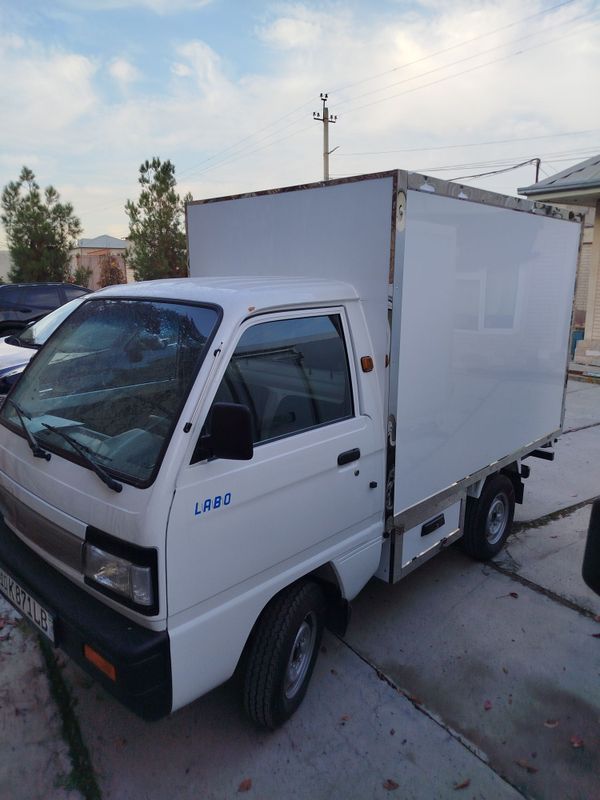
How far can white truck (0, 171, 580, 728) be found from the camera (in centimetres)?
214

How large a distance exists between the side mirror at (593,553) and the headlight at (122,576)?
4.94ft

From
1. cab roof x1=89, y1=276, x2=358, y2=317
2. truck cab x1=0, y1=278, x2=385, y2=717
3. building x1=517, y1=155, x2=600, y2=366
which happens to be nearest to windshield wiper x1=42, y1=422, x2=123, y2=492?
truck cab x1=0, y1=278, x2=385, y2=717

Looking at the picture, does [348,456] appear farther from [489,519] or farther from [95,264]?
[95,264]

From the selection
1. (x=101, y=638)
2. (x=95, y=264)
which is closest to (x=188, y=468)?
(x=101, y=638)

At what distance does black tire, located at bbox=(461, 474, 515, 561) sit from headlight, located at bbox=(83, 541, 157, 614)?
111 inches

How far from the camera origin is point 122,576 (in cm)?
213

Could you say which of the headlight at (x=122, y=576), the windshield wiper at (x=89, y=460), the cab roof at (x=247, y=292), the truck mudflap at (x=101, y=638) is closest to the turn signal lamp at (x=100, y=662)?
the truck mudflap at (x=101, y=638)

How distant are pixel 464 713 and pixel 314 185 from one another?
9.62ft

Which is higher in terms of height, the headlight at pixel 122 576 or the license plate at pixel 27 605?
the headlight at pixel 122 576

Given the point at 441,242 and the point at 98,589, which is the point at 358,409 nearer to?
the point at 441,242

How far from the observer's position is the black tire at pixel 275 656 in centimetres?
260

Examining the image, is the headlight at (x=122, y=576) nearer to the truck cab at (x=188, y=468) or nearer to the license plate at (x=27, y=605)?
the truck cab at (x=188, y=468)

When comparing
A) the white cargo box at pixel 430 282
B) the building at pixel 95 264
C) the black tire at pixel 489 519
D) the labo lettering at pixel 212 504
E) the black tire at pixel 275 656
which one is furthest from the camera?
the building at pixel 95 264

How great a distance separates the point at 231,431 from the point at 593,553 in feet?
4.31
